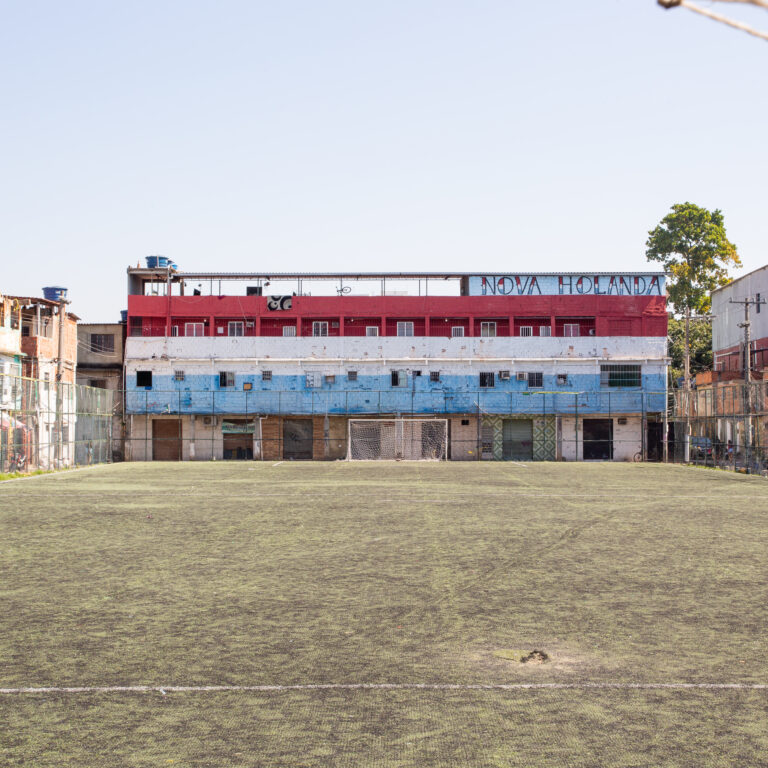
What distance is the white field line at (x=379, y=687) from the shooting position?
7.15 meters

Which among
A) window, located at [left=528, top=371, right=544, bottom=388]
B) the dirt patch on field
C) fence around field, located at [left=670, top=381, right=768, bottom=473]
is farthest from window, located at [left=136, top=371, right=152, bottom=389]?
the dirt patch on field

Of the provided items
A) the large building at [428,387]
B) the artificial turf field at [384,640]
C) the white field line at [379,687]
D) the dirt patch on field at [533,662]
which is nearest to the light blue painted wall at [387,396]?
the large building at [428,387]

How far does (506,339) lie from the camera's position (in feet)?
206

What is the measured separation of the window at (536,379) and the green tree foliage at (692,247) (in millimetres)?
19207

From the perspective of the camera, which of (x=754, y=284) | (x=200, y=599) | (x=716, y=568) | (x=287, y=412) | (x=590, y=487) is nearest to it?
(x=200, y=599)

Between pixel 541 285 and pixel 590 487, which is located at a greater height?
pixel 541 285

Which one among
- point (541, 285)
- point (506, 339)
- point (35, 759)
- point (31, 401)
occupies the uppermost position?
point (541, 285)

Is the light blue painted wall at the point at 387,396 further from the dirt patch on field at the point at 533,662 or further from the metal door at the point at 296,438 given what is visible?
the dirt patch on field at the point at 533,662

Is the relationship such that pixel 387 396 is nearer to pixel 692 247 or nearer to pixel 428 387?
pixel 428 387

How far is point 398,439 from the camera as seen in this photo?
57.8 m

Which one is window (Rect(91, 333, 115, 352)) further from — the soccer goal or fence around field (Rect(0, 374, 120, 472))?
the soccer goal

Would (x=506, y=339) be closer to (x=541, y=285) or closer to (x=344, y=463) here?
(x=541, y=285)

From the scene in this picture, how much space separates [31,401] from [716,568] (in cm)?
3148

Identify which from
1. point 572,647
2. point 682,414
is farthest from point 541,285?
point 572,647
